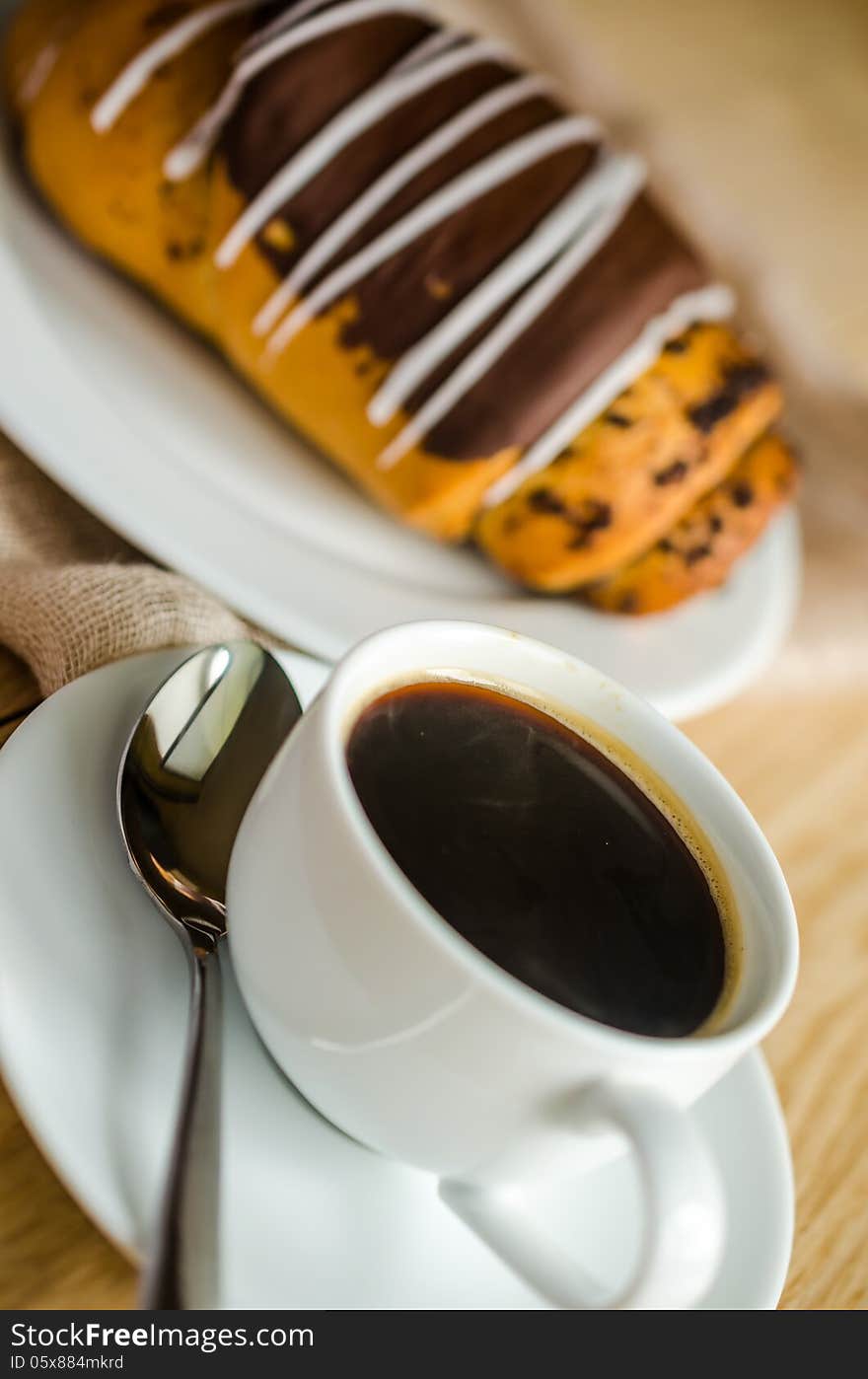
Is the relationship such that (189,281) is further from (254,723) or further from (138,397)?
(254,723)

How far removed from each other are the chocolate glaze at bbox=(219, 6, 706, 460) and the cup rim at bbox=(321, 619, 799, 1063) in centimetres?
31

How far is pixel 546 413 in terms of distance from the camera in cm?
69

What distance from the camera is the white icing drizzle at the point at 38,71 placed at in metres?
0.73

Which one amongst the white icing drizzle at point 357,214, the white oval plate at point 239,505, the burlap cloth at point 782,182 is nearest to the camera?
the white oval plate at point 239,505

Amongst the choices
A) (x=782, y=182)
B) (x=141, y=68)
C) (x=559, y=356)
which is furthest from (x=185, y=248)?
(x=782, y=182)

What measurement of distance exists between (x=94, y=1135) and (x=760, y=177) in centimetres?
85

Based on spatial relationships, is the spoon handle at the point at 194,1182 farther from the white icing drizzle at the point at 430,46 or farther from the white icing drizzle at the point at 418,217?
the white icing drizzle at the point at 430,46

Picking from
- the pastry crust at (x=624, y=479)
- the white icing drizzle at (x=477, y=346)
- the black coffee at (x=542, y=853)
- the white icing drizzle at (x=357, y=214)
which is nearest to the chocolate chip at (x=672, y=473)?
the pastry crust at (x=624, y=479)

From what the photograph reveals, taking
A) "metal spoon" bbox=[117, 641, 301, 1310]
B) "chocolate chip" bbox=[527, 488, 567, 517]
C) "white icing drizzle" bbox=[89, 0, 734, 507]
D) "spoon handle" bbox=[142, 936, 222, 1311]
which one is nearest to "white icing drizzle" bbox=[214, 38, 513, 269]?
"white icing drizzle" bbox=[89, 0, 734, 507]

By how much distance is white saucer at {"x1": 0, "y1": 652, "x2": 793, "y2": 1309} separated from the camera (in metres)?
0.32

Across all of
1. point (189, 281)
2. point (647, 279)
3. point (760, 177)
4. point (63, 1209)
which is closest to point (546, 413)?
point (647, 279)

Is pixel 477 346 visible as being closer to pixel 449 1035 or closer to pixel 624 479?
pixel 624 479

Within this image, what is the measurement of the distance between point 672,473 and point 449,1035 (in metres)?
0.47

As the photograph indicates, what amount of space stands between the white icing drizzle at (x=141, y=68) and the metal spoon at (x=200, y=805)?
429 mm
